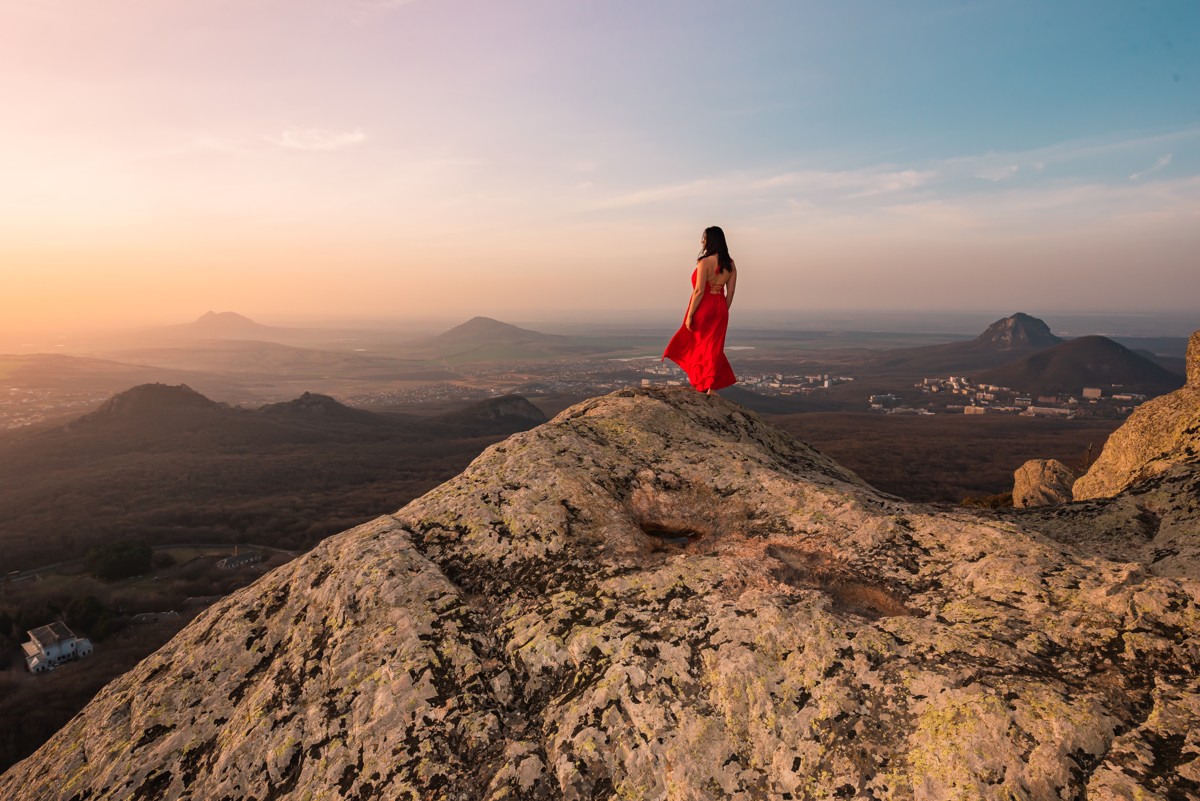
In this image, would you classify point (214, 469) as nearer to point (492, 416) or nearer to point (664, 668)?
point (492, 416)

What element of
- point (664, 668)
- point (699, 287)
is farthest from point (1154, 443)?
point (664, 668)

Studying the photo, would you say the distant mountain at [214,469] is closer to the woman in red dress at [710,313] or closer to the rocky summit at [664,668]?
the woman in red dress at [710,313]

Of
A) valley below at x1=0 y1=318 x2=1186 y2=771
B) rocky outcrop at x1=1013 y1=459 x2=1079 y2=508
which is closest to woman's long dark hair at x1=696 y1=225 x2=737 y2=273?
valley below at x1=0 y1=318 x2=1186 y2=771

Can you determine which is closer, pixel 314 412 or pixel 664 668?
pixel 664 668

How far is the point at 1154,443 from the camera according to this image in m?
13.1

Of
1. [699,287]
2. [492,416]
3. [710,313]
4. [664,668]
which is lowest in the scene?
[492,416]

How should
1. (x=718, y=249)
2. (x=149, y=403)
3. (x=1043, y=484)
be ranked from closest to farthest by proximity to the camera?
(x=718, y=249) < (x=1043, y=484) < (x=149, y=403)

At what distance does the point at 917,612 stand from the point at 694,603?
99.5 inches

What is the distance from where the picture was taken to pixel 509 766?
507 cm

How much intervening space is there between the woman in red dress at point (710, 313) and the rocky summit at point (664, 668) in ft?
15.7

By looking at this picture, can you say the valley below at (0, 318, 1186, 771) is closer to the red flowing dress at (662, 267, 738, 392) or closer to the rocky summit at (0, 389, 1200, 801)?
the red flowing dress at (662, 267, 738, 392)

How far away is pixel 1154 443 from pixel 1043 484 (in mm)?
18565

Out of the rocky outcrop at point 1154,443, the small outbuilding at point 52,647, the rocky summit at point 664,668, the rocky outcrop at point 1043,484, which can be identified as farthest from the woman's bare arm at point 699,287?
the small outbuilding at point 52,647

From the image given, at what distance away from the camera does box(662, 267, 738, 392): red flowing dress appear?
516 inches
